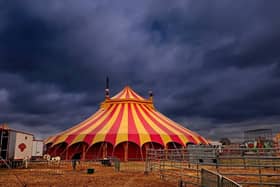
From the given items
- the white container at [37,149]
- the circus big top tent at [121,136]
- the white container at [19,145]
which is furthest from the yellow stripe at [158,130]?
the white container at [19,145]

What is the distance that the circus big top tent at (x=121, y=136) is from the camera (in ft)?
71.7

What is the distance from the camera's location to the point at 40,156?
22422 millimetres

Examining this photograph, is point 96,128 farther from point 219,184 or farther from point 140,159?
point 219,184

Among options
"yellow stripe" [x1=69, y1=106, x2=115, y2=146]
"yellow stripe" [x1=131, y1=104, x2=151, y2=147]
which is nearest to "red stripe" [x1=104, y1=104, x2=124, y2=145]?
"yellow stripe" [x1=131, y1=104, x2=151, y2=147]

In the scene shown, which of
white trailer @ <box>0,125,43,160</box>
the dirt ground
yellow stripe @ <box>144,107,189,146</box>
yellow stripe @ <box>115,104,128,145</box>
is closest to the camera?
the dirt ground

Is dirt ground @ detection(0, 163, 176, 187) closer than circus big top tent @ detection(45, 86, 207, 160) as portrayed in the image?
Yes

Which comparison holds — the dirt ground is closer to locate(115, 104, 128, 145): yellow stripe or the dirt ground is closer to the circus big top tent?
locate(115, 104, 128, 145): yellow stripe

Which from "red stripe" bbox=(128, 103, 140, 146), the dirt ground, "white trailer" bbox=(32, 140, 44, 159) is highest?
"red stripe" bbox=(128, 103, 140, 146)

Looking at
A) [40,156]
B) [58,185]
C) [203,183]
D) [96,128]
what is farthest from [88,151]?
[203,183]

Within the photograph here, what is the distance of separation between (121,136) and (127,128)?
1180mm

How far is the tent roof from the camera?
2186 centimetres

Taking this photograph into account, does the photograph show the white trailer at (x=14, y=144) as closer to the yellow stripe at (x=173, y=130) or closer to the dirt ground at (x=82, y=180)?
the dirt ground at (x=82, y=180)

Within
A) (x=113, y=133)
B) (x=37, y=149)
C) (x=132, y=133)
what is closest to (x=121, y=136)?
(x=113, y=133)

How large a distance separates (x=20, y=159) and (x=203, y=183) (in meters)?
14.9
